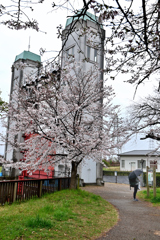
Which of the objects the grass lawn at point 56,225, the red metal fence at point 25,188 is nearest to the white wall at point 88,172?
the red metal fence at point 25,188

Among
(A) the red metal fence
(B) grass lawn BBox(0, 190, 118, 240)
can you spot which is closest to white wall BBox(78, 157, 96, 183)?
(A) the red metal fence

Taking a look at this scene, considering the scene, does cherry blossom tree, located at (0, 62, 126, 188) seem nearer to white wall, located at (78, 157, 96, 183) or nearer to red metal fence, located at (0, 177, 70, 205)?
red metal fence, located at (0, 177, 70, 205)

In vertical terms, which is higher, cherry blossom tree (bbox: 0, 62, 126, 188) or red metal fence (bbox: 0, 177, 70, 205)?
cherry blossom tree (bbox: 0, 62, 126, 188)

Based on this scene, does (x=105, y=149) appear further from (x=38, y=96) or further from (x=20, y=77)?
(x=20, y=77)

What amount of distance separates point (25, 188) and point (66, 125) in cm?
390

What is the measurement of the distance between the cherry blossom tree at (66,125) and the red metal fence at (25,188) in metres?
0.93

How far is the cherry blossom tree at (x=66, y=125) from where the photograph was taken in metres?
10.4

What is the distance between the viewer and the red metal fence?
9.84 metres

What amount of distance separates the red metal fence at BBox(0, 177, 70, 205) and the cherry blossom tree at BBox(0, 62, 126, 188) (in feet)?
3.05

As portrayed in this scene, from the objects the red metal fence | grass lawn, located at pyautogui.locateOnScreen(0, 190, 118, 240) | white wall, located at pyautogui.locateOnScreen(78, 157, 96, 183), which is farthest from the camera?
white wall, located at pyautogui.locateOnScreen(78, 157, 96, 183)

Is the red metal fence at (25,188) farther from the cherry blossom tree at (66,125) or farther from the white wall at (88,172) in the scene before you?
the white wall at (88,172)

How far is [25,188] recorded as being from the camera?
35.2ft

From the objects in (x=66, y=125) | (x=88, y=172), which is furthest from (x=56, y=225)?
(x=88, y=172)

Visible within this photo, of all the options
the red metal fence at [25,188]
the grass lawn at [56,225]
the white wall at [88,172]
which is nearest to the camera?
the grass lawn at [56,225]
